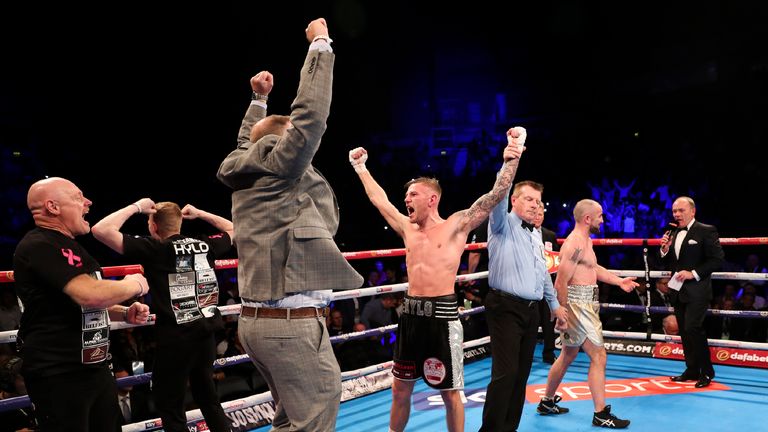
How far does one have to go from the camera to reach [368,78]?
1537 centimetres

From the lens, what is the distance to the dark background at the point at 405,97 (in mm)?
9234

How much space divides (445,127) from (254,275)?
54.3 ft

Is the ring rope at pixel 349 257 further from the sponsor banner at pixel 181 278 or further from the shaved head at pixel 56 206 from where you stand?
the shaved head at pixel 56 206

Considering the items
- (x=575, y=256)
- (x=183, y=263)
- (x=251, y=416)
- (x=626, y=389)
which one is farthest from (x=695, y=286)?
(x=183, y=263)

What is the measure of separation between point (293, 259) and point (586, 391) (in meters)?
3.66

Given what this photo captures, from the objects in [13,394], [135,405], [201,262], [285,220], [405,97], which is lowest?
[135,405]

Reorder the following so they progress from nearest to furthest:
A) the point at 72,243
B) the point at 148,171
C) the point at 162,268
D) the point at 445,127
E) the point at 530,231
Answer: the point at 72,243
the point at 162,268
the point at 530,231
the point at 148,171
the point at 445,127

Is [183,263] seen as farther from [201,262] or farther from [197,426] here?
[197,426]

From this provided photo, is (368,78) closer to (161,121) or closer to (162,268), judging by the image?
(161,121)

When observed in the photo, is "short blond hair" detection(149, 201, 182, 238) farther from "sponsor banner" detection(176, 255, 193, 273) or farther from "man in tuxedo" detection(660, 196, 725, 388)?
"man in tuxedo" detection(660, 196, 725, 388)

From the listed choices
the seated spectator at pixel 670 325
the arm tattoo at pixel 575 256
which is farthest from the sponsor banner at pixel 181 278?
the seated spectator at pixel 670 325

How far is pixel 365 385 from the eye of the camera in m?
4.62

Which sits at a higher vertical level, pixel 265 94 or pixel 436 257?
pixel 265 94

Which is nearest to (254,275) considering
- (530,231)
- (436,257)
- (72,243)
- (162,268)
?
(72,243)
